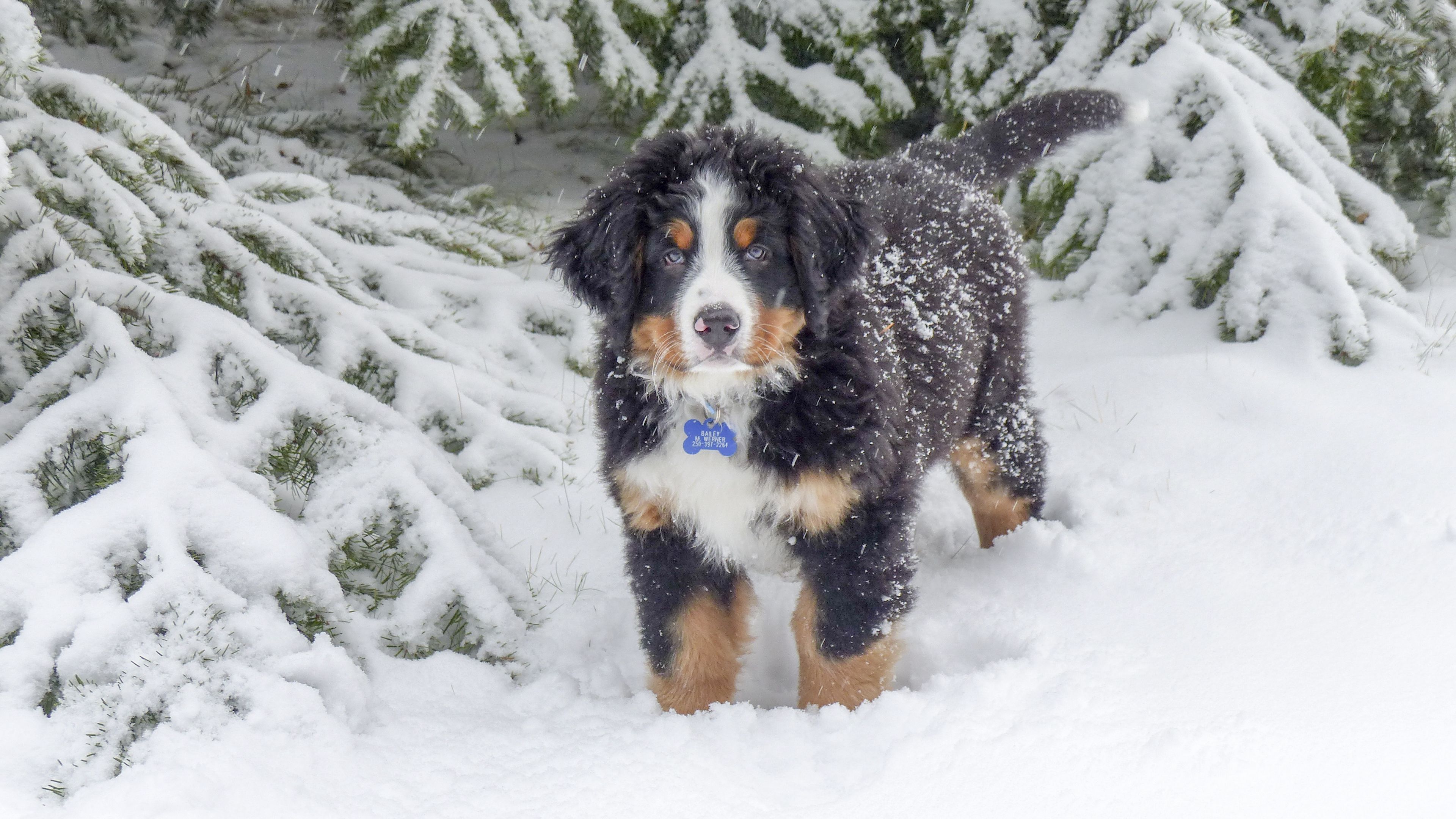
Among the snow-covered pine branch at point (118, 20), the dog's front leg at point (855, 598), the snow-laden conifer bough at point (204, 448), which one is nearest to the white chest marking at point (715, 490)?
the dog's front leg at point (855, 598)

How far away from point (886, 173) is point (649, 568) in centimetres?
150

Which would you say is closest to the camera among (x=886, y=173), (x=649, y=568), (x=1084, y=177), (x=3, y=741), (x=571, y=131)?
(x=3, y=741)

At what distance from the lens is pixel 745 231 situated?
2490mm

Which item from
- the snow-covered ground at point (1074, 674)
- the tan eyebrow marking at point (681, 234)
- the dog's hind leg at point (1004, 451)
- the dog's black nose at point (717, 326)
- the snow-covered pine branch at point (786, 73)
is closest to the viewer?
the snow-covered ground at point (1074, 674)

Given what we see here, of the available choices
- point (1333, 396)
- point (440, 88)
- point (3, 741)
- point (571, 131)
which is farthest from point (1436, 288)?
point (3, 741)

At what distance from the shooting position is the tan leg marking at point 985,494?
3.48 meters

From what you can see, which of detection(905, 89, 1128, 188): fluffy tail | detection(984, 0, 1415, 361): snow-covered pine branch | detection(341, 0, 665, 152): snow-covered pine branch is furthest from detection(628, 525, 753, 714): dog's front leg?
detection(984, 0, 1415, 361): snow-covered pine branch

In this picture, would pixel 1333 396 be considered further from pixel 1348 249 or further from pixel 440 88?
pixel 440 88

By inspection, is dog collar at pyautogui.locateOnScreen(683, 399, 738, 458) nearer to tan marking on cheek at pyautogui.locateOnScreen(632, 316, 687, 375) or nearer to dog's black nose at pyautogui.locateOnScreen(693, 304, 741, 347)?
tan marking on cheek at pyautogui.locateOnScreen(632, 316, 687, 375)

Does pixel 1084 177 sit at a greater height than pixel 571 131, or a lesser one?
greater

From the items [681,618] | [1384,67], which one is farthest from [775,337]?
[1384,67]

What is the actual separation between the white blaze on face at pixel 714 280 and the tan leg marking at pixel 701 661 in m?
0.75

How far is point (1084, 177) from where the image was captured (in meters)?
4.59

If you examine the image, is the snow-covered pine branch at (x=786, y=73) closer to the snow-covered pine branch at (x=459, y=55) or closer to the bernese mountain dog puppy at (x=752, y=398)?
the snow-covered pine branch at (x=459, y=55)
